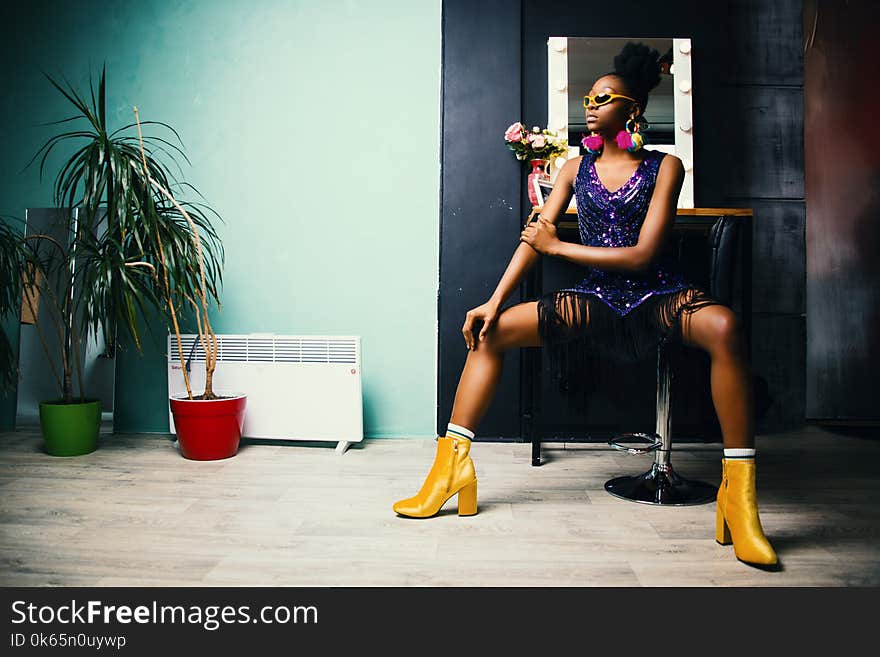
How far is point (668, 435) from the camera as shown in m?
2.13

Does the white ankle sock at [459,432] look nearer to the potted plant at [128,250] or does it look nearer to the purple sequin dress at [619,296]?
the purple sequin dress at [619,296]

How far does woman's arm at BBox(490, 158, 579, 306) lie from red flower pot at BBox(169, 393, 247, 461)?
1.32 meters

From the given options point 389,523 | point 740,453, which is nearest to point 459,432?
point 389,523

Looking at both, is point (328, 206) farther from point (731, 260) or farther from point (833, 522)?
point (833, 522)

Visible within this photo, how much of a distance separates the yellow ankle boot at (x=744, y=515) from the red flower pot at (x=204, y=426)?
1921 mm

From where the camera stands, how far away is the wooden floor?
1522 millimetres

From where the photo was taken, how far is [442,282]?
9.99 ft

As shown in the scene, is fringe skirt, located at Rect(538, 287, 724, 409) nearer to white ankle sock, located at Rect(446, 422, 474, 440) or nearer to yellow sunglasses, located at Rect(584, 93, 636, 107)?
white ankle sock, located at Rect(446, 422, 474, 440)

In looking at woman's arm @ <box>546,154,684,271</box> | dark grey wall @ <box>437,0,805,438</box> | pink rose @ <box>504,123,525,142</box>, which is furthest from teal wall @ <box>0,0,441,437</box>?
woman's arm @ <box>546,154,684,271</box>

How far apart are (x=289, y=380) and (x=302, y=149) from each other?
112cm

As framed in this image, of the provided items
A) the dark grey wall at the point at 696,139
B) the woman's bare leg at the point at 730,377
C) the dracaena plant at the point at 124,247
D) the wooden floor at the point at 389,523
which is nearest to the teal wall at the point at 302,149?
the dark grey wall at the point at 696,139

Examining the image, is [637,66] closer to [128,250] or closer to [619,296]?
[619,296]

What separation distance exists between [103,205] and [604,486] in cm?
266

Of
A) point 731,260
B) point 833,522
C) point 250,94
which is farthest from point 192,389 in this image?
point 833,522
